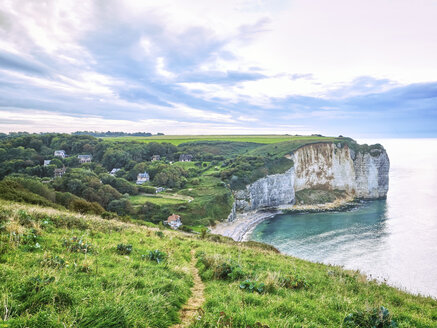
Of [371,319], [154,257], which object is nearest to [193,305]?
[154,257]

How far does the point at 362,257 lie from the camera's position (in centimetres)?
4753

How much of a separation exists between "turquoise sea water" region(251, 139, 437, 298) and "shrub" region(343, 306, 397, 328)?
92.3ft

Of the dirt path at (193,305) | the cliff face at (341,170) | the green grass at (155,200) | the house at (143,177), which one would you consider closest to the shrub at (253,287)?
the dirt path at (193,305)

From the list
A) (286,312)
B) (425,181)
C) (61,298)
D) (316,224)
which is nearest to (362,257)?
(316,224)

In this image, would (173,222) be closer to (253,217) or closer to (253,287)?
(253,217)

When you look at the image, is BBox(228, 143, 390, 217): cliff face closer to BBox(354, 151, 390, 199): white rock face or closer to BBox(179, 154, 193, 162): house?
BBox(354, 151, 390, 199): white rock face

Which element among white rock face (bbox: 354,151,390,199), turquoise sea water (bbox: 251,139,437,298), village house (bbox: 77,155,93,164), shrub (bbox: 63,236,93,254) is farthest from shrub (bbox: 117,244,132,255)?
white rock face (bbox: 354,151,390,199)

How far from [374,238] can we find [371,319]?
217ft

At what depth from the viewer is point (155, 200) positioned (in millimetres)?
67938

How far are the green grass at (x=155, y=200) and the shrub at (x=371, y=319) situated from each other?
63315 millimetres

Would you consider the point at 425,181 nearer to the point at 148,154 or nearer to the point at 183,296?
the point at 148,154

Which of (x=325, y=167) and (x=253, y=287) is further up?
(x=253, y=287)

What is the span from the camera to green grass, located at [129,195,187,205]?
6495 cm

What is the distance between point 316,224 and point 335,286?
6911 centimetres
